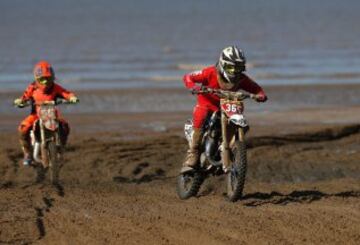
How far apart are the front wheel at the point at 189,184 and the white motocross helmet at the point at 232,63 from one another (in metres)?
1.21

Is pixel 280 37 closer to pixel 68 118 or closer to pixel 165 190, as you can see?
pixel 68 118

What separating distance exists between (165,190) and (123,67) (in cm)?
2403

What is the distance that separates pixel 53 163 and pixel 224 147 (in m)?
3.10

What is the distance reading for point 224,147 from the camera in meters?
11.4

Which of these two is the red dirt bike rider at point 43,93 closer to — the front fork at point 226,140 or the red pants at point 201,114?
the red pants at point 201,114

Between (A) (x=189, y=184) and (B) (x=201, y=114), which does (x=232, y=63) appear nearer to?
(B) (x=201, y=114)

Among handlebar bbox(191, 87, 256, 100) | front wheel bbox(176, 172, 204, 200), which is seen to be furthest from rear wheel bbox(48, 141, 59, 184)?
handlebar bbox(191, 87, 256, 100)

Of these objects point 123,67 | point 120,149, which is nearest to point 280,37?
point 123,67

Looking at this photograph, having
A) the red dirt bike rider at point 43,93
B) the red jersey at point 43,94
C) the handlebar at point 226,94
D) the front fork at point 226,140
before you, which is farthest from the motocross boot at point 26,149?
the front fork at point 226,140

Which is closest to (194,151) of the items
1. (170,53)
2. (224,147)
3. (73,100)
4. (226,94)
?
(224,147)

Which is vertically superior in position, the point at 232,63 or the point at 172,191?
the point at 232,63

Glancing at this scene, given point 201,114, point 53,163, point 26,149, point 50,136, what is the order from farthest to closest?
point 26,149 → point 50,136 → point 53,163 → point 201,114

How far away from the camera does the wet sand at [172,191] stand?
30.3 ft

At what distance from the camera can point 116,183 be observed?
13.7 meters
